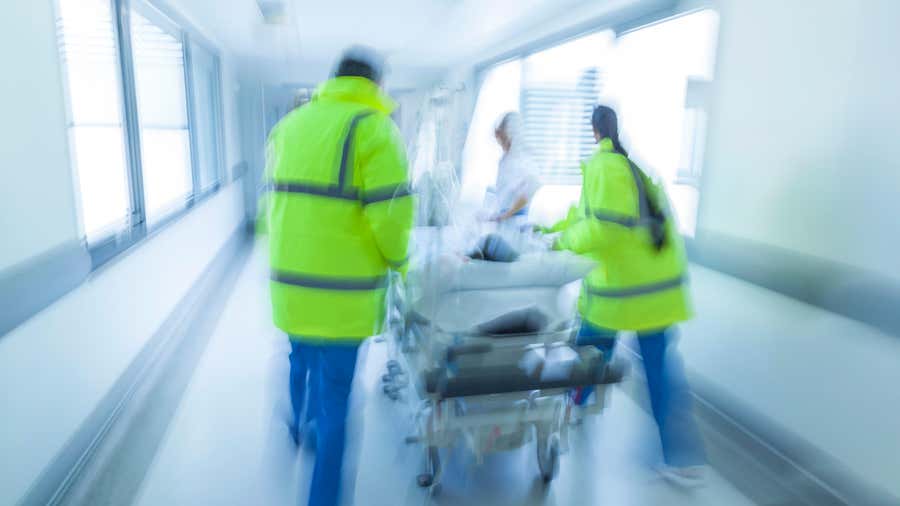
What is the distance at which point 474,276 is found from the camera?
195 centimetres

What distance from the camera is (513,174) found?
9.84 ft

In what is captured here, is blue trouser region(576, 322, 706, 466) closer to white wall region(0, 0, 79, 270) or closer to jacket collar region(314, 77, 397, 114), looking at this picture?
jacket collar region(314, 77, 397, 114)

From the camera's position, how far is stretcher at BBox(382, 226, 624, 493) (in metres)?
1.72

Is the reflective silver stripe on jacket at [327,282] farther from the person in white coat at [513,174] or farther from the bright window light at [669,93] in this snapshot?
the bright window light at [669,93]

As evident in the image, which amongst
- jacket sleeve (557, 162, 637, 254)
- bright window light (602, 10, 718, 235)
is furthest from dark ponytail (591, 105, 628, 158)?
bright window light (602, 10, 718, 235)

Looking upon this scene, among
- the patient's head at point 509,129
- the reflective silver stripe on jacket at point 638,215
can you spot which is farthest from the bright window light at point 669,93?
the reflective silver stripe on jacket at point 638,215

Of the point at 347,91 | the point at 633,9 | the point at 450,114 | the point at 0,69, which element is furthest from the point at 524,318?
the point at 633,9

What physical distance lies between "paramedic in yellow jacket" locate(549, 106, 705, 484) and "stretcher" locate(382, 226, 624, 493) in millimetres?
98

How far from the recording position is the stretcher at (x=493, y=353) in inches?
67.7

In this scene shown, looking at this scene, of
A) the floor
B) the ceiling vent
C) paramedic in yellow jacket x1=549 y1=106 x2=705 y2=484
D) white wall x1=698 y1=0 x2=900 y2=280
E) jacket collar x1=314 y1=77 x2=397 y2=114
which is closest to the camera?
jacket collar x1=314 y1=77 x2=397 y2=114

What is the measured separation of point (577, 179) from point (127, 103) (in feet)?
9.46

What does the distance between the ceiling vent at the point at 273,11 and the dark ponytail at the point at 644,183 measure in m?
2.68

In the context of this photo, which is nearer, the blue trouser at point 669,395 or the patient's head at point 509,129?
the blue trouser at point 669,395

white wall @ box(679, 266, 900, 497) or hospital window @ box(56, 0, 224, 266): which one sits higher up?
hospital window @ box(56, 0, 224, 266)
